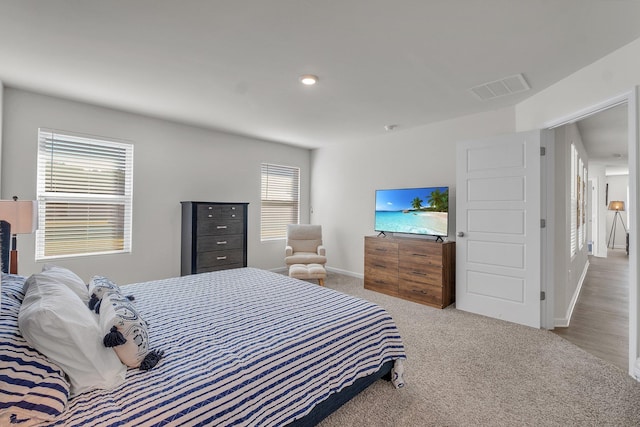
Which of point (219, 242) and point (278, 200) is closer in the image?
point (219, 242)

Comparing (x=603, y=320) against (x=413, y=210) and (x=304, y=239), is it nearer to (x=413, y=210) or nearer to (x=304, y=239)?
(x=413, y=210)

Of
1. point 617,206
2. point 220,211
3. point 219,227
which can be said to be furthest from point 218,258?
point 617,206

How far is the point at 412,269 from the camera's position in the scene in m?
3.99

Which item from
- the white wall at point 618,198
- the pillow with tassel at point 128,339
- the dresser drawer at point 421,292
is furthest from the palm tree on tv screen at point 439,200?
the white wall at point 618,198

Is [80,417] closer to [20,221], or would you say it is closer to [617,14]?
[20,221]

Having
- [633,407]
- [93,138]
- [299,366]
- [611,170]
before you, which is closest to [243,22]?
[299,366]

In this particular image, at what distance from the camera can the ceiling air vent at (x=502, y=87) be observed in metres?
2.86

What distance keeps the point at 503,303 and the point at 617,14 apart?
8.96 ft

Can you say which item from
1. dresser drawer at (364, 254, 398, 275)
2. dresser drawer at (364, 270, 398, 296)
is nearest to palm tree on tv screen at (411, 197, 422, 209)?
dresser drawer at (364, 254, 398, 275)

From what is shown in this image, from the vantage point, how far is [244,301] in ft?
7.33

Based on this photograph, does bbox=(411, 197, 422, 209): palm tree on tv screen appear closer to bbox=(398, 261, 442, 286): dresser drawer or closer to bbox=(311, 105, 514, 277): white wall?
bbox=(311, 105, 514, 277): white wall

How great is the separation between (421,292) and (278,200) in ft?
10.2

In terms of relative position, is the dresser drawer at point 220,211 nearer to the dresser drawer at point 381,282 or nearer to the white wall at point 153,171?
the white wall at point 153,171

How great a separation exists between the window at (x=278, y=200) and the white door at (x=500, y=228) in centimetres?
322
